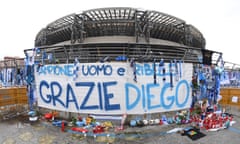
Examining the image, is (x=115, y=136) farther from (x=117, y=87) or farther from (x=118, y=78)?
(x=118, y=78)

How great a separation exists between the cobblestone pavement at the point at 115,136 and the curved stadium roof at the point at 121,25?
9.80 meters

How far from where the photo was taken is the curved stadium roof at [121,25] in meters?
13.3

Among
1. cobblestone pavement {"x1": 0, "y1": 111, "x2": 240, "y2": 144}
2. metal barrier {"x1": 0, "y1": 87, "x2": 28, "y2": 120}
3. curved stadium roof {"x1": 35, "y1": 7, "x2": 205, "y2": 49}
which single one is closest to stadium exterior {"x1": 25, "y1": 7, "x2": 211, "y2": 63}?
curved stadium roof {"x1": 35, "y1": 7, "x2": 205, "y2": 49}

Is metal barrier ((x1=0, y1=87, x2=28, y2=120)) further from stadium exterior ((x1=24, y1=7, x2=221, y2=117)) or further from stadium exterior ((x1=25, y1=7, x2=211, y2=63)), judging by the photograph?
stadium exterior ((x1=25, y1=7, x2=211, y2=63))

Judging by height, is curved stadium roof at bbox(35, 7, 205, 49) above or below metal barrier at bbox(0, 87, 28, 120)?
above

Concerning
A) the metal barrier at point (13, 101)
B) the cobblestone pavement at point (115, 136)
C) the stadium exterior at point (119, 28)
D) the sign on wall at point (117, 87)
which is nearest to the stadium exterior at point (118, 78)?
the sign on wall at point (117, 87)

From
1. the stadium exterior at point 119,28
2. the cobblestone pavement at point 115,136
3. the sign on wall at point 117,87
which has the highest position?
the stadium exterior at point 119,28

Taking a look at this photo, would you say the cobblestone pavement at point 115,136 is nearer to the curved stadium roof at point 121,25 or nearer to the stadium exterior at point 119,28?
the stadium exterior at point 119,28

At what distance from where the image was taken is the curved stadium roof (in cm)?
1332

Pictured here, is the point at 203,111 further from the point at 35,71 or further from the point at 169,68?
the point at 35,71

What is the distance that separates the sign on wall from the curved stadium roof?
754 centimetres

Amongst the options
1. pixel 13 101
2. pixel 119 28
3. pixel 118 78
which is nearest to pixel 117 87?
pixel 118 78

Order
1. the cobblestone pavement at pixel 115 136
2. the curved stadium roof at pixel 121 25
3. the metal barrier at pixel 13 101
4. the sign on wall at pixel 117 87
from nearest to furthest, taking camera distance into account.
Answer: the cobblestone pavement at pixel 115 136 → the sign on wall at pixel 117 87 → the metal barrier at pixel 13 101 → the curved stadium roof at pixel 121 25

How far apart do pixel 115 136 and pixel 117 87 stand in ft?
6.36
